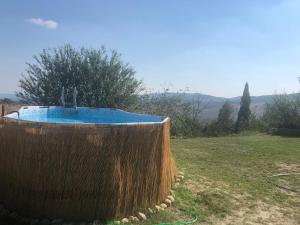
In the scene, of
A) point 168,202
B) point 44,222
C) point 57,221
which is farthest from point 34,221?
point 168,202

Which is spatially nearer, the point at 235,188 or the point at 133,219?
the point at 133,219

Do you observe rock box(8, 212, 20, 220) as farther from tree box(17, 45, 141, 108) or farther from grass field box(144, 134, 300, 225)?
tree box(17, 45, 141, 108)

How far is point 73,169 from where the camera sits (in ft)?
17.7

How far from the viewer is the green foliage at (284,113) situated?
20.4 m

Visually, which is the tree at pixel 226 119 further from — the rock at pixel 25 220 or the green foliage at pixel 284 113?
the rock at pixel 25 220

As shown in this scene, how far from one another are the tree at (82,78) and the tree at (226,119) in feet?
24.0

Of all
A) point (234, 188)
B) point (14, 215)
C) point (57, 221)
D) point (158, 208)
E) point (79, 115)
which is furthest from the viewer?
point (79, 115)

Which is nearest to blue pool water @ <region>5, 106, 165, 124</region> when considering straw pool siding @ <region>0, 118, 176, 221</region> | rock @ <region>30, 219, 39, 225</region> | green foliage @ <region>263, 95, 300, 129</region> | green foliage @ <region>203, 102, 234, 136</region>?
straw pool siding @ <region>0, 118, 176, 221</region>

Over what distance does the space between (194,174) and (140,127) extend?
3.34 m

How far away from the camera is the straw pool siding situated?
5414 mm

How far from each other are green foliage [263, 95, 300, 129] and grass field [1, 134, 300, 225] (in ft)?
25.3

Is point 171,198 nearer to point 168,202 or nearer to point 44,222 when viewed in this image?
point 168,202

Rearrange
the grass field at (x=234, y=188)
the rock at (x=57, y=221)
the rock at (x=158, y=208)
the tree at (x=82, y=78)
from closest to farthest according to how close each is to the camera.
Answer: the rock at (x=57, y=221) < the rock at (x=158, y=208) < the grass field at (x=234, y=188) < the tree at (x=82, y=78)

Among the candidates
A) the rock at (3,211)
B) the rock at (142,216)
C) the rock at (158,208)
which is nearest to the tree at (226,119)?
the rock at (158,208)
